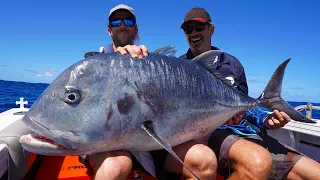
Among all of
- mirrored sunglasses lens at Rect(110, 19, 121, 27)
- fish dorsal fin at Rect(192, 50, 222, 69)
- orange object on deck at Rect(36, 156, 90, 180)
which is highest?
mirrored sunglasses lens at Rect(110, 19, 121, 27)

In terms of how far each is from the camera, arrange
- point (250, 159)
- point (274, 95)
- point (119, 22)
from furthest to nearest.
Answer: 1. point (119, 22)
2. point (274, 95)
3. point (250, 159)

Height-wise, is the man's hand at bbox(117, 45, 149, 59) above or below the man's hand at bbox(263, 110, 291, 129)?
above

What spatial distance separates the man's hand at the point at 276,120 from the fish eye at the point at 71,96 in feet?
6.94

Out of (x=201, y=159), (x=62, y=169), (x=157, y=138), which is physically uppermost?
(x=157, y=138)

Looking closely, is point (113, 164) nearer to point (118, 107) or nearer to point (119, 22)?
point (118, 107)

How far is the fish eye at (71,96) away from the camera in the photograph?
1817 mm

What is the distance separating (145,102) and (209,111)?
29.0 inches

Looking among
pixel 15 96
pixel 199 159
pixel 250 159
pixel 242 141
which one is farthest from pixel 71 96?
pixel 15 96

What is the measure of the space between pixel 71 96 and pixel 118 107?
327 millimetres

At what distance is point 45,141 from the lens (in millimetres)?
1836

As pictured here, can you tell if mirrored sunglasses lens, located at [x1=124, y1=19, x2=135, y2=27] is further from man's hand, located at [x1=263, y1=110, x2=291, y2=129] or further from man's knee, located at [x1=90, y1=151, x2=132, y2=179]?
man's hand, located at [x1=263, y1=110, x2=291, y2=129]

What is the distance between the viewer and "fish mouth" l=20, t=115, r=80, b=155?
1.76 metres

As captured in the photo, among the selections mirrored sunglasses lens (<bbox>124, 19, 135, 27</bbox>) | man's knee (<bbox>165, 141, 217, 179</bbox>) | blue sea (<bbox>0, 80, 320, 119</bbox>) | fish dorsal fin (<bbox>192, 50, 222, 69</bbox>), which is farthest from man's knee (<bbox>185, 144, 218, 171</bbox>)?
blue sea (<bbox>0, 80, 320, 119</bbox>)

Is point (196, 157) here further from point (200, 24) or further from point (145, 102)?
point (200, 24)
